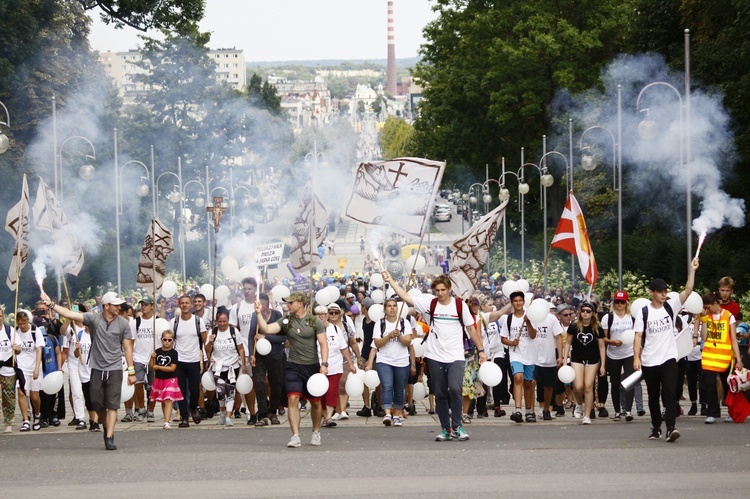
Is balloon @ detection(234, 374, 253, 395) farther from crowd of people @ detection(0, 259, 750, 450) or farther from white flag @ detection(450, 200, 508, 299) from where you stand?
white flag @ detection(450, 200, 508, 299)

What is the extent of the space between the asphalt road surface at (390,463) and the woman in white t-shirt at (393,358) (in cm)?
45

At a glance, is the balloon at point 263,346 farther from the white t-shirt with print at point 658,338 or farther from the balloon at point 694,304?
the balloon at point 694,304

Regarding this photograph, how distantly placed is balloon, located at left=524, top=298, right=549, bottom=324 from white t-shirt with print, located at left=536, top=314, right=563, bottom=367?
39 cm

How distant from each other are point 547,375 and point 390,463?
468 cm

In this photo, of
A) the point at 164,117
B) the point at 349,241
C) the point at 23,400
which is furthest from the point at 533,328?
the point at 349,241

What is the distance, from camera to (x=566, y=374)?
1522 centimetres

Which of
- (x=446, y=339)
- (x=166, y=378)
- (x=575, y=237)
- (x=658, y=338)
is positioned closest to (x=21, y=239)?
(x=166, y=378)

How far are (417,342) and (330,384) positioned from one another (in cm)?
200

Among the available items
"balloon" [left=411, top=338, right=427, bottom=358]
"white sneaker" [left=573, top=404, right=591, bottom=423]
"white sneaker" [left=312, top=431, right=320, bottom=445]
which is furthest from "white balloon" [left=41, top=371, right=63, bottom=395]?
"white sneaker" [left=573, top=404, right=591, bottom=423]

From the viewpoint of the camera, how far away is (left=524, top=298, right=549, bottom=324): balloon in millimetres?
15172

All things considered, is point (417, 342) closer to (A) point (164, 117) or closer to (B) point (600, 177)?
(B) point (600, 177)

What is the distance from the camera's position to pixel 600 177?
4262 cm

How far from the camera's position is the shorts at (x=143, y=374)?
16.7 meters

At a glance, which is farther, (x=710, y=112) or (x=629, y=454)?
(x=710, y=112)
